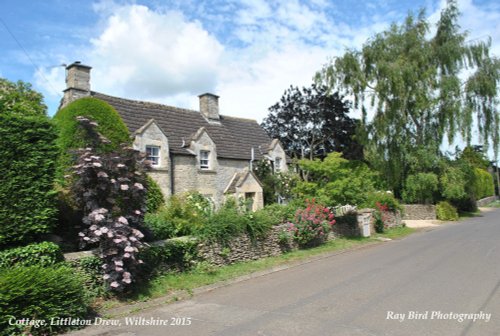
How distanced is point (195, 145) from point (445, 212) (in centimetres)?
2024

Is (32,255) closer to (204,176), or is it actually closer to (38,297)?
(38,297)

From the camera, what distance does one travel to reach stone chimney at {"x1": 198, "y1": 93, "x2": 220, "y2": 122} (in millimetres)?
27594

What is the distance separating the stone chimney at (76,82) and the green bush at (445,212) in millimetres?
26308

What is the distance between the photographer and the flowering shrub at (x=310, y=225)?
14.9 metres

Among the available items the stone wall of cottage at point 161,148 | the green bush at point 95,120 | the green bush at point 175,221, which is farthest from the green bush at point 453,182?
the green bush at point 95,120

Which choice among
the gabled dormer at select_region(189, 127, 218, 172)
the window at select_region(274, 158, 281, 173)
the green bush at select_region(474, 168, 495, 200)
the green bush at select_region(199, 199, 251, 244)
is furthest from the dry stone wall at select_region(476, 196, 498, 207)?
the green bush at select_region(199, 199, 251, 244)

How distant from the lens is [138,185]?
867 cm

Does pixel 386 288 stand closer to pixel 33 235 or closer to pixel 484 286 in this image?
pixel 484 286

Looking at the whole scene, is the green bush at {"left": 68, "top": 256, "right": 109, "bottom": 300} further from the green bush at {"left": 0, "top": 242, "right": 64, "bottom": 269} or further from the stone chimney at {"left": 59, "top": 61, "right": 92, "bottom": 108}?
the stone chimney at {"left": 59, "top": 61, "right": 92, "bottom": 108}

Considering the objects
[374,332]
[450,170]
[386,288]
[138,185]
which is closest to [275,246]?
[386,288]

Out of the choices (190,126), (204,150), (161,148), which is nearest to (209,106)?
(190,126)

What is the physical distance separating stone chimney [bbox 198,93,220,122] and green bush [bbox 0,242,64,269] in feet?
66.9

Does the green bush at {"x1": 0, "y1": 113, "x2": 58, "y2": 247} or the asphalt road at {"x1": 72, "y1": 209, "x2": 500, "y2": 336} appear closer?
the asphalt road at {"x1": 72, "y1": 209, "x2": 500, "y2": 336}

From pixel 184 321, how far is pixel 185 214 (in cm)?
503
